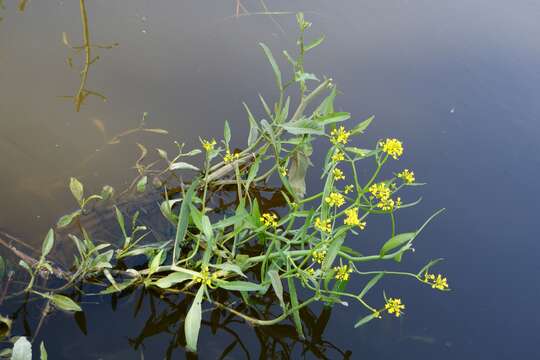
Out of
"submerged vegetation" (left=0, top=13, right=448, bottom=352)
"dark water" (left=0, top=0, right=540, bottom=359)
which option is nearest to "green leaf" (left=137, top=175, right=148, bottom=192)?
"submerged vegetation" (left=0, top=13, right=448, bottom=352)

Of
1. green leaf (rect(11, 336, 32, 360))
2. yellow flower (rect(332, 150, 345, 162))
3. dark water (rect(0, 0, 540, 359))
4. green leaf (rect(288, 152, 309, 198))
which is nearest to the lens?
green leaf (rect(11, 336, 32, 360))

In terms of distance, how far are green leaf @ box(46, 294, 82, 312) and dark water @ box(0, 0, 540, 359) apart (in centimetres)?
4

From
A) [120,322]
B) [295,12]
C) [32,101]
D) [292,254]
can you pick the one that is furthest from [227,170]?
[295,12]

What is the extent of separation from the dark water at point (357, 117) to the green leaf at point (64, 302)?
0.13ft

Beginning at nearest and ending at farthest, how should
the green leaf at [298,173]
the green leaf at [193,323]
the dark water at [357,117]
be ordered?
the green leaf at [193,323], the dark water at [357,117], the green leaf at [298,173]

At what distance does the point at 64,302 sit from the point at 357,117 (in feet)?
3.56

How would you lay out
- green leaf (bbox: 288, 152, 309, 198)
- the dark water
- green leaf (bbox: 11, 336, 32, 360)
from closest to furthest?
green leaf (bbox: 11, 336, 32, 360), the dark water, green leaf (bbox: 288, 152, 309, 198)

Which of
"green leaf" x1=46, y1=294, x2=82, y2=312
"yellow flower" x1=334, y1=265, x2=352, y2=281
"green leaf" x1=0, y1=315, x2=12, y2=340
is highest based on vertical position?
"yellow flower" x1=334, y1=265, x2=352, y2=281

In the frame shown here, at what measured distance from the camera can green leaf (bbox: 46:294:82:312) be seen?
1.30 m

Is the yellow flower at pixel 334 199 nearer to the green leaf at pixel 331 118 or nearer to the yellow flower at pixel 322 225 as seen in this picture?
the yellow flower at pixel 322 225

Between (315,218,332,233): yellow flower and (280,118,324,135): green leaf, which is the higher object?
(280,118,324,135): green leaf

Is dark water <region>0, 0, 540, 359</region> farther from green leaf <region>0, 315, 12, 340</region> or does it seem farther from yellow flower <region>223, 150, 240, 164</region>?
yellow flower <region>223, 150, 240, 164</region>

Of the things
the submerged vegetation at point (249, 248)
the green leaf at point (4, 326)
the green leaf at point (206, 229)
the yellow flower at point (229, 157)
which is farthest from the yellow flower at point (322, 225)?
the green leaf at point (4, 326)

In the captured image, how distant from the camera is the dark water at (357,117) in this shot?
4.85ft
